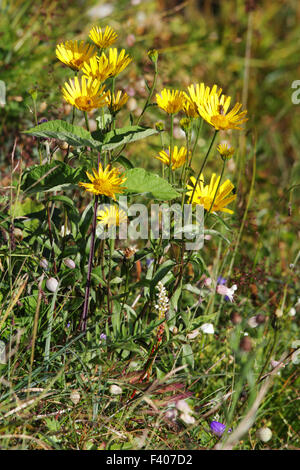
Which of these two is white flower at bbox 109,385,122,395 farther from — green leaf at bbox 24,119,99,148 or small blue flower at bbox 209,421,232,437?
green leaf at bbox 24,119,99,148

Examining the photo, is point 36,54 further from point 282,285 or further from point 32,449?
point 32,449

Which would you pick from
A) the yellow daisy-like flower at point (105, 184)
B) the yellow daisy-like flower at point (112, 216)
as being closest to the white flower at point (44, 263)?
the yellow daisy-like flower at point (112, 216)

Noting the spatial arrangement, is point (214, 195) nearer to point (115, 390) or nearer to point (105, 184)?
point (105, 184)

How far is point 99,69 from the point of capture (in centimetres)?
123

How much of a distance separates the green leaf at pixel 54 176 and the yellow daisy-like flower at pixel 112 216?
10 cm

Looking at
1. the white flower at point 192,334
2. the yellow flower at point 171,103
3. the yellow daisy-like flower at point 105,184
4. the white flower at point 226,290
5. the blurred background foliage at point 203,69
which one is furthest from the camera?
the blurred background foliage at point 203,69

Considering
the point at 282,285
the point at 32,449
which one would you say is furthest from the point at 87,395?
the point at 282,285

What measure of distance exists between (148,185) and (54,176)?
0.76 ft

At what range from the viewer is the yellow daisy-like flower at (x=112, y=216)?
1263mm

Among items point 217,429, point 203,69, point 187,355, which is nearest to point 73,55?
point 187,355

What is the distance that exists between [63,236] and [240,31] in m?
2.36

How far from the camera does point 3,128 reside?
2.12 metres

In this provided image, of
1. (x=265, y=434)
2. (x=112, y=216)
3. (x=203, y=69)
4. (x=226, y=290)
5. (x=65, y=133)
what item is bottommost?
(x=265, y=434)

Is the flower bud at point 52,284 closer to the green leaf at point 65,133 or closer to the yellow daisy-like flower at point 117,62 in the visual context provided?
the green leaf at point 65,133
